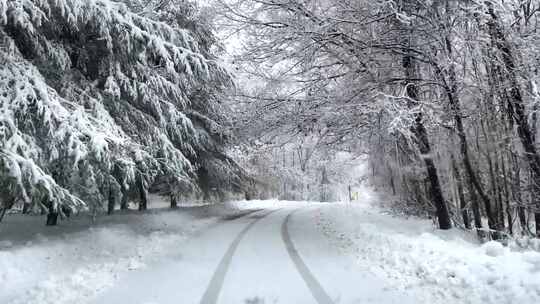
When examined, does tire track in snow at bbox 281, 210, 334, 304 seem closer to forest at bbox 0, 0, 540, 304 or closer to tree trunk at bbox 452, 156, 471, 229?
forest at bbox 0, 0, 540, 304

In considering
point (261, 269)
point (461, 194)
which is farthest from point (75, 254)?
point (461, 194)

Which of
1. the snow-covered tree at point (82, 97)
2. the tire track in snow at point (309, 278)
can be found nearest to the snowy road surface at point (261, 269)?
the tire track in snow at point (309, 278)

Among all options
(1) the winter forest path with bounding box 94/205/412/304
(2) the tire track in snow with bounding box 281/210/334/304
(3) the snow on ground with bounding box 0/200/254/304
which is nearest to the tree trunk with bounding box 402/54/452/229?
(1) the winter forest path with bounding box 94/205/412/304

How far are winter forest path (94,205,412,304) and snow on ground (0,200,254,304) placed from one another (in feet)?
1.86

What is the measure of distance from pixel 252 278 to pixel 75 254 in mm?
4836

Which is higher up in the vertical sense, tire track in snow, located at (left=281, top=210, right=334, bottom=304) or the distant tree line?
the distant tree line

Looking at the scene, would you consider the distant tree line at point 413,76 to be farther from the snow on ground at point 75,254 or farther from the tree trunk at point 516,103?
the snow on ground at point 75,254

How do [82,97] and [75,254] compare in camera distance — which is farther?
[82,97]

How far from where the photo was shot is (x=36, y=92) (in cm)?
845

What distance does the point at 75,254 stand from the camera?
967cm

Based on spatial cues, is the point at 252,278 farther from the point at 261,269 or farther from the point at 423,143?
the point at 423,143

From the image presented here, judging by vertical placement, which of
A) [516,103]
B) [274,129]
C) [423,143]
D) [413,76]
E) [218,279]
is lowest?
[218,279]

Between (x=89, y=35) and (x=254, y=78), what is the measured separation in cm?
459

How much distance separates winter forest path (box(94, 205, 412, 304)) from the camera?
5.91 meters
